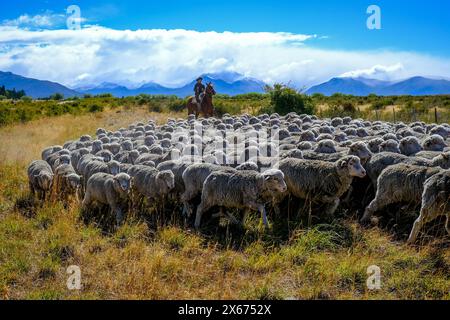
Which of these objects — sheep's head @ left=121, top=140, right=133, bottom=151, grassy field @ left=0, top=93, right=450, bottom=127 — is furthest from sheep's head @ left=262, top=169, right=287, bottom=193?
grassy field @ left=0, top=93, right=450, bottom=127

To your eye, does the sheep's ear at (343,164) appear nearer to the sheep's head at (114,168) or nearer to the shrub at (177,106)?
the sheep's head at (114,168)

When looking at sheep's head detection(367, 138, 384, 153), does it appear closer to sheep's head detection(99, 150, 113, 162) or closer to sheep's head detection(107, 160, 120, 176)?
sheep's head detection(107, 160, 120, 176)

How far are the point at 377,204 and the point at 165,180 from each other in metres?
4.14

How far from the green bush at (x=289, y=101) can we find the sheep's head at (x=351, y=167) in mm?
19083

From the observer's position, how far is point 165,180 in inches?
337

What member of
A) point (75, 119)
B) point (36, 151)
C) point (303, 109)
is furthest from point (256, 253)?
point (75, 119)

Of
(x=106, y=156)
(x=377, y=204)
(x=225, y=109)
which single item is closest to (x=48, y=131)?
(x=225, y=109)

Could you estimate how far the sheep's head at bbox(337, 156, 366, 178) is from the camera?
7777 mm

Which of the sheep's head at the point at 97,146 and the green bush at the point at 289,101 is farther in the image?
the green bush at the point at 289,101

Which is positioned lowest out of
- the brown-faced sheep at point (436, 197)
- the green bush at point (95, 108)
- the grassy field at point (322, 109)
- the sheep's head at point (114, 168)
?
the brown-faced sheep at point (436, 197)

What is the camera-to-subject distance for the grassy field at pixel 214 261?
575 centimetres

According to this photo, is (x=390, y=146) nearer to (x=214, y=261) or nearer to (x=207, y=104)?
(x=214, y=261)

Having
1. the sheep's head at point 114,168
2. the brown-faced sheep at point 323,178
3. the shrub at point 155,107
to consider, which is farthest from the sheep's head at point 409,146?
the shrub at point 155,107

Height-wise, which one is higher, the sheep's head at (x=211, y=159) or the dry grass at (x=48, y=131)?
the dry grass at (x=48, y=131)
